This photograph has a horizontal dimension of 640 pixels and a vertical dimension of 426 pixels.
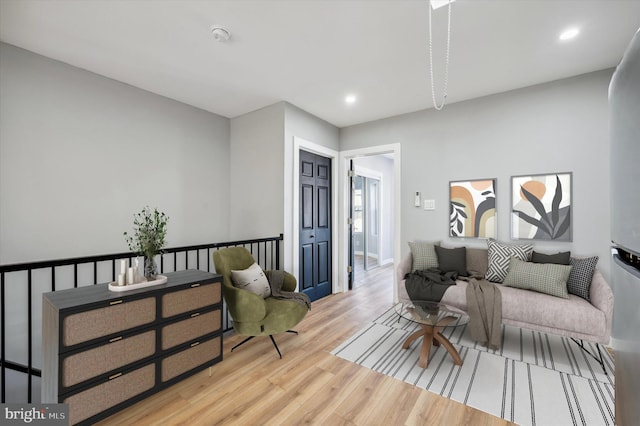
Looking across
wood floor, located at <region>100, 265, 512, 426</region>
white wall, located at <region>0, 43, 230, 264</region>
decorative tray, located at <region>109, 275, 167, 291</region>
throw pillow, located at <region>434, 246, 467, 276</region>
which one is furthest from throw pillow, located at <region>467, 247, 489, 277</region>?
white wall, located at <region>0, 43, 230, 264</region>

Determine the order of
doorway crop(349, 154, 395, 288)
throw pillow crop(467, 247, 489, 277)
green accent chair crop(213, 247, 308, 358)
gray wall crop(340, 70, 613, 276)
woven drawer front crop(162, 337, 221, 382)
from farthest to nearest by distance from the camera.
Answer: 1. doorway crop(349, 154, 395, 288)
2. throw pillow crop(467, 247, 489, 277)
3. gray wall crop(340, 70, 613, 276)
4. green accent chair crop(213, 247, 308, 358)
5. woven drawer front crop(162, 337, 221, 382)

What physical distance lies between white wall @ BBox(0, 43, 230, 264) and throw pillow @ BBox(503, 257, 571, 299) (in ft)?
12.2

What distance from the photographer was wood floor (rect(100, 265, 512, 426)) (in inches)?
68.6

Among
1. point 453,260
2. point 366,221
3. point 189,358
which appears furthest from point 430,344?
point 366,221

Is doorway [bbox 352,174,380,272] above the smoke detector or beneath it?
beneath

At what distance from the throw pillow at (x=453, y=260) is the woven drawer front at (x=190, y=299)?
2470 mm

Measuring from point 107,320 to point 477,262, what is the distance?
11.3ft

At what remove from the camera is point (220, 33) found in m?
2.15

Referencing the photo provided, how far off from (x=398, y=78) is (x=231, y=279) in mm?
2647

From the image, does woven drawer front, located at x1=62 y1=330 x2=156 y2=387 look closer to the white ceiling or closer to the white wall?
the white wall

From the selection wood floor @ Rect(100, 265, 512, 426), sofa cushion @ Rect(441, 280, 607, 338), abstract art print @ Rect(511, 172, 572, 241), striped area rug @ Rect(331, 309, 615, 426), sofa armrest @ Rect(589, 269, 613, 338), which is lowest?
wood floor @ Rect(100, 265, 512, 426)

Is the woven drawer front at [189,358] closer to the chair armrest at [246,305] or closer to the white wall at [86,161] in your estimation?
the chair armrest at [246,305]

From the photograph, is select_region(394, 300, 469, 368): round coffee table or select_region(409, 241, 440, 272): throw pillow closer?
select_region(394, 300, 469, 368): round coffee table

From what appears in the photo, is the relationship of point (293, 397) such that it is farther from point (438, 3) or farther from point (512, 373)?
point (438, 3)
